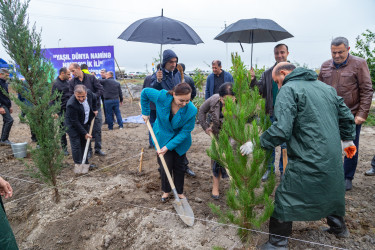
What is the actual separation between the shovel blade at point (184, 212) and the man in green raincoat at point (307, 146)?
3.37ft

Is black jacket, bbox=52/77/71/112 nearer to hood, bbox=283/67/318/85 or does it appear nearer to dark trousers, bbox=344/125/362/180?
hood, bbox=283/67/318/85

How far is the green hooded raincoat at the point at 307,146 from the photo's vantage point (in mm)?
2086

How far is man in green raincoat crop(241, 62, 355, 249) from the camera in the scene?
6.85ft

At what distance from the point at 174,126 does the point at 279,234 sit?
1646mm

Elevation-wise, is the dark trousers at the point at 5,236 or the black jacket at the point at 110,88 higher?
the black jacket at the point at 110,88

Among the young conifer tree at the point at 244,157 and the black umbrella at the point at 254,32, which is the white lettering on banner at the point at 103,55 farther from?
the young conifer tree at the point at 244,157

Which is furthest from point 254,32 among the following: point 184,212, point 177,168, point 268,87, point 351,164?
point 184,212

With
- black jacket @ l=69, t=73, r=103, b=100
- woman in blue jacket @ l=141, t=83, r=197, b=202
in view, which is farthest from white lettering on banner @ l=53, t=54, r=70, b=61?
woman in blue jacket @ l=141, t=83, r=197, b=202

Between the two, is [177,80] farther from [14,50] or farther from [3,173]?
[3,173]

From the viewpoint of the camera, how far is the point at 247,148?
86.0 inches

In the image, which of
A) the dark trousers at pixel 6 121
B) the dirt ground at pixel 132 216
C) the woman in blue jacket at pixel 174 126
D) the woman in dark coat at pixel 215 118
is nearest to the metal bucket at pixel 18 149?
the dirt ground at pixel 132 216

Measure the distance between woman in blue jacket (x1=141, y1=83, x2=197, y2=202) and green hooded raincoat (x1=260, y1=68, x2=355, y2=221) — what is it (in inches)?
46.7

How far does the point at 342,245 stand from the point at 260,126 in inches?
56.1

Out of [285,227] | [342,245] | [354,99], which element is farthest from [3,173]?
[354,99]
